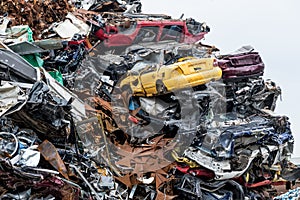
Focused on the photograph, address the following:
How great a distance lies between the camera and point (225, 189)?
338 inches

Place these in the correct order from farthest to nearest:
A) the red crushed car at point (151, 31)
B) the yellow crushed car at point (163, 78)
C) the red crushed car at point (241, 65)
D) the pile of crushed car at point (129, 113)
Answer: the red crushed car at point (151, 31), the red crushed car at point (241, 65), the yellow crushed car at point (163, 78), the pile of crushed car at point (129, 113)

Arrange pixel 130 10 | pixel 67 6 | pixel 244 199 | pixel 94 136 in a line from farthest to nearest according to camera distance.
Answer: pixel 130 10 → pixel 67 6 → pixel 244 199 → pixel 94 136

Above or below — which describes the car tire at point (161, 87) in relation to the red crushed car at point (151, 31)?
below

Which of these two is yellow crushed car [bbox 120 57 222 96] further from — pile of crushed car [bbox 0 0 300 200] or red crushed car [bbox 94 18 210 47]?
red crushed car [bbox 94 18 210 47]

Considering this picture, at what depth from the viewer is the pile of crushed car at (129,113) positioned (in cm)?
623

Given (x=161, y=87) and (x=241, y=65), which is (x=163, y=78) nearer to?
(x=161, y=87)

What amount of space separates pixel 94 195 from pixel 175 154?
205cm

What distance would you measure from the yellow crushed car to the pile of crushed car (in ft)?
0.06

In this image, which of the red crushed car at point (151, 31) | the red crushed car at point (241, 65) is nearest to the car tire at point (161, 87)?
the red crushed car at point (241, 65)

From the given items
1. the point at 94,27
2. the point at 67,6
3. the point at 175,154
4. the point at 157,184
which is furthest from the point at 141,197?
the point at 67,6

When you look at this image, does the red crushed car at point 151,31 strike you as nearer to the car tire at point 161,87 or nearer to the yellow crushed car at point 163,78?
the yellow crushed car at point 163,78

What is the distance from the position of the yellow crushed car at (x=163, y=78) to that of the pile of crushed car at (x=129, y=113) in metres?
0.02

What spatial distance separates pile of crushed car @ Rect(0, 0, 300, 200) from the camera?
20.4 ft

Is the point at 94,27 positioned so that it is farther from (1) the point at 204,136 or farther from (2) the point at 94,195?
(2) the point at 94,195
